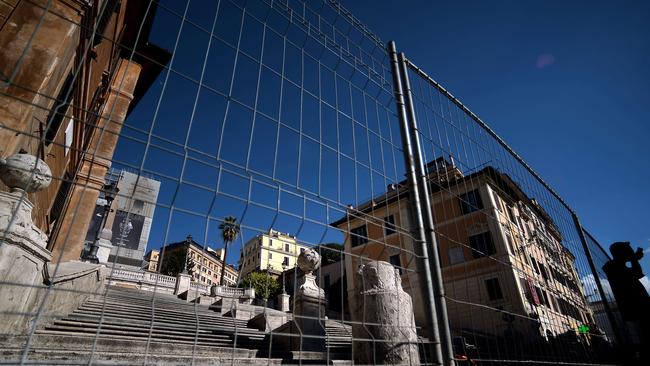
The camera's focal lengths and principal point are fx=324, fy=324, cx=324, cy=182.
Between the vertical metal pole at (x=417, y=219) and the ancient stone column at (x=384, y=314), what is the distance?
0.58 meters

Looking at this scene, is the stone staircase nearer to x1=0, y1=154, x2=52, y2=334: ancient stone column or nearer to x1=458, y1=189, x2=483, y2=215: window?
x1=0, y1=154, x2=52, y2=334: ancient stone column

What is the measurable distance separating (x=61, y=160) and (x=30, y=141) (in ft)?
16.9

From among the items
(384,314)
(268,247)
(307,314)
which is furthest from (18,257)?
(307,314)

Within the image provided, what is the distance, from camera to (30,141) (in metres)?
5.21

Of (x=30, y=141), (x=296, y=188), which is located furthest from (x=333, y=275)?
(x=296, y=188)

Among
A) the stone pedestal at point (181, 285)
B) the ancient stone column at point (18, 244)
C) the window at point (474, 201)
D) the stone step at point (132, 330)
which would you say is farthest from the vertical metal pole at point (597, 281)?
the stone pedestal at point (181, 285)

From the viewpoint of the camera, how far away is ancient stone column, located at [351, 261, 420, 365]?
113 inches

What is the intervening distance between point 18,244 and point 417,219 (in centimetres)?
412

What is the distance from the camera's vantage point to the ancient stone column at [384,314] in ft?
9.44

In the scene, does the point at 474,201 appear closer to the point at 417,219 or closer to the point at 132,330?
the point at 417,219

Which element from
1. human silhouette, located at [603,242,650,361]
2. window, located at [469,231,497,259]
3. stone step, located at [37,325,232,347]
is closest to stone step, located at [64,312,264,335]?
stone step, located at [37,325,232,347]

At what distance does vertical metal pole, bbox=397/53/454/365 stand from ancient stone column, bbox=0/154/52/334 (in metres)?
2.97

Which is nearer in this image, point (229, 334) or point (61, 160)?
point (229, 334)

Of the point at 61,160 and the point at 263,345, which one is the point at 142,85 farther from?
the point at 263,345
